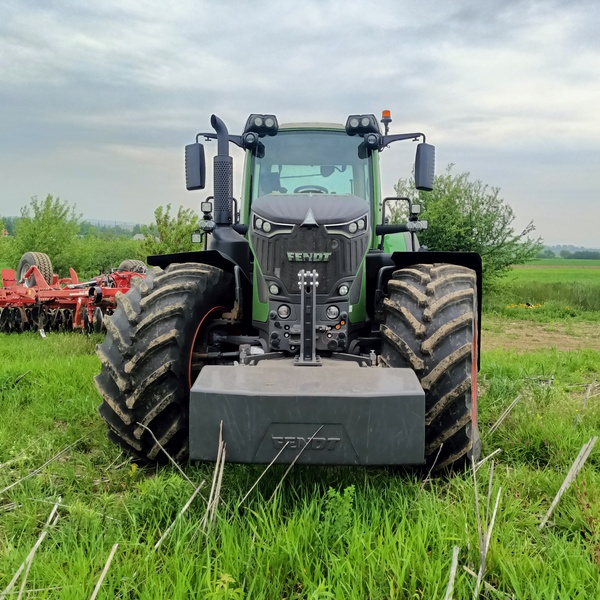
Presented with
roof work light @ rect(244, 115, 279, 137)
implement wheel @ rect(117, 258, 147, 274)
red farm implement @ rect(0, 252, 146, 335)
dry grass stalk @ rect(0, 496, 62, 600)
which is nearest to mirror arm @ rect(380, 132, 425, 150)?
roof work light @ rect(244, 115, 279, 137)

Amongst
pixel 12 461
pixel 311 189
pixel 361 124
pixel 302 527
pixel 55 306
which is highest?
pixel 361 124

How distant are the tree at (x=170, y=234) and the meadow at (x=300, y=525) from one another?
43.1 feet

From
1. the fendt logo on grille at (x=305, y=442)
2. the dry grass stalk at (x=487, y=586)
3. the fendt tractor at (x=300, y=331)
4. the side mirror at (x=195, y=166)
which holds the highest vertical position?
the side mirror at (x=195, y=166)

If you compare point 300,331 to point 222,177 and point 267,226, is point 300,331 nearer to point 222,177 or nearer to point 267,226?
point 267,226

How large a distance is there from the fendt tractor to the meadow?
0.27m

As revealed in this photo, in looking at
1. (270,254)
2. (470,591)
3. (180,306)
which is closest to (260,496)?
(470,591)

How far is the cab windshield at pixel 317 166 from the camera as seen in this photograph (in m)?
4.65

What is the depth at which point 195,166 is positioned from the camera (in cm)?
448

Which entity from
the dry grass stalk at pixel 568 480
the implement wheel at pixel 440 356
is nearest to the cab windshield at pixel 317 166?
the implement wheel at pixel 440 356

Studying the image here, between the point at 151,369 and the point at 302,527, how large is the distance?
129cm

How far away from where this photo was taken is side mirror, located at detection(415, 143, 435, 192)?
4637 mm

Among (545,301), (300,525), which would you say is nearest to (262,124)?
(300,525)

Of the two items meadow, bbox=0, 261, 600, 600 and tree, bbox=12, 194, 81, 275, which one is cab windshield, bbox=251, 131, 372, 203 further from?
tree, bbox=12, 194, 81, 275

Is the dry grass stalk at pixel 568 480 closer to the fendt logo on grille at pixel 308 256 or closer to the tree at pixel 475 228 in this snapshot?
the fendt logo on grille at pixel 308 256
